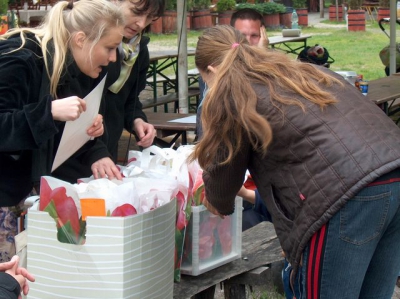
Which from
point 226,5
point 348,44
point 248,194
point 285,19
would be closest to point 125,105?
point 248,194

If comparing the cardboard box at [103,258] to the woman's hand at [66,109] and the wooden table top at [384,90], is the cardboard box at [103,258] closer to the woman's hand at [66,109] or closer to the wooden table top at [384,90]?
the woman's hand at [66,109]

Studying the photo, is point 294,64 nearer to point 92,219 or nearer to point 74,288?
point 92,219

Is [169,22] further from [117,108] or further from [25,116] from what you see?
[25,116]

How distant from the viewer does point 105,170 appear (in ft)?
8.36

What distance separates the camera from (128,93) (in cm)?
308

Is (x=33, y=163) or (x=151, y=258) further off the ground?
(x=33, y=163)

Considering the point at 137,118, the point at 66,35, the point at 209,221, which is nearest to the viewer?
the point at 66,35

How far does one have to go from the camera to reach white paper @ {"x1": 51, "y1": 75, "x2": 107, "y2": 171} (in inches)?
90.6

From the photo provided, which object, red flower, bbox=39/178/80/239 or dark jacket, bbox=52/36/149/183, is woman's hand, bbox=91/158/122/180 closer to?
dark jacket, bbox=52/36/149/183

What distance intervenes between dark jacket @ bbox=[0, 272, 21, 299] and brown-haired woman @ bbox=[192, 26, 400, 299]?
60 cm

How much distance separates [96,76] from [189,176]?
0.46 m

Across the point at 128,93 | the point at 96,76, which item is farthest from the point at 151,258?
the point at 128,93

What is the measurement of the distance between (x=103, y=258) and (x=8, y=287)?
35 centimetres

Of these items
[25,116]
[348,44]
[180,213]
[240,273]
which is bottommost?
[348,44]
